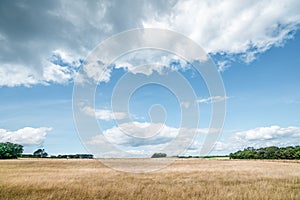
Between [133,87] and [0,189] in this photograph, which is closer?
[0,189]

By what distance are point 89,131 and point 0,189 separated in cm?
483

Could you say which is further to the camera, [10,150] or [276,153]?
[276,153]

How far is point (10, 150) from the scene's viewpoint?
12744 cm

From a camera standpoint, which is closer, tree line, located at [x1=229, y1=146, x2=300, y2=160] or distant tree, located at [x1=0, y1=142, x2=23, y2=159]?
distant tree, located at [x1=0, y1=142, x2=23, y2=159]

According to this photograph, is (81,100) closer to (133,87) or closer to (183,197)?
(133,87)

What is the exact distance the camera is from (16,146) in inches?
5364

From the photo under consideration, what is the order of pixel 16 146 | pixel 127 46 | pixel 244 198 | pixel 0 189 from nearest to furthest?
pixel 244 198 < pixel 0 189 < pixel 127 46 < pixel 16 146

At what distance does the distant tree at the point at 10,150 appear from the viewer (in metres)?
120

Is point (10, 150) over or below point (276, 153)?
over

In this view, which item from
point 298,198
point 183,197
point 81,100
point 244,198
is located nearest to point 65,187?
point 81,100

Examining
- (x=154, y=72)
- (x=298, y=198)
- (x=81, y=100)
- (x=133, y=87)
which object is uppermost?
(x=154, y=72)

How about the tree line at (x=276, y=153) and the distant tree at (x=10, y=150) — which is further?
the tree line at (x=276, y=153)

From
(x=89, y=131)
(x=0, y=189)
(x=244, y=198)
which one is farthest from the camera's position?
(x=89, y=131)

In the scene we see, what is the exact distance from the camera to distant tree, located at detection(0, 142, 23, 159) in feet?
392
